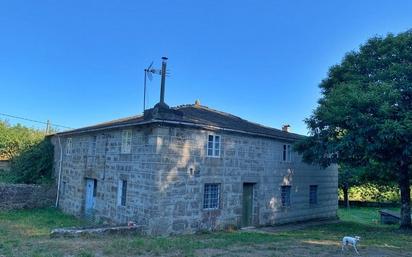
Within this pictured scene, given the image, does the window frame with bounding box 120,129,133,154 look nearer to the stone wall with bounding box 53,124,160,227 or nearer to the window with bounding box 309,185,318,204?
the stone wall with bounding box 53,124,160,227

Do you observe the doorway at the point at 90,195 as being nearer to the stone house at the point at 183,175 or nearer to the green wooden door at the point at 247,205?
the stone house at the point at 183,175

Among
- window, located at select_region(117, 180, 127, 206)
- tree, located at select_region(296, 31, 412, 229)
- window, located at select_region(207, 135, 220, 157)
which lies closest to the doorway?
window, located at select_region(117, 180, 127, 206)

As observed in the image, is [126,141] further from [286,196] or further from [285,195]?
[286,196]

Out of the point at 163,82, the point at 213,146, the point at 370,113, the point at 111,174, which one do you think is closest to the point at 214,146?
the point at 213,146

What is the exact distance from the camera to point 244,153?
17797mm

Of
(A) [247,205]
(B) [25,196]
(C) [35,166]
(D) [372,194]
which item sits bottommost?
(B) [25,196]

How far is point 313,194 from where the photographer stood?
901 inches

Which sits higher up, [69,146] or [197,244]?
[69,146]

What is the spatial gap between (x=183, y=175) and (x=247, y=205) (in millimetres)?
4459

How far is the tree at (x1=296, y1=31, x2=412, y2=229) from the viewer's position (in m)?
14.8

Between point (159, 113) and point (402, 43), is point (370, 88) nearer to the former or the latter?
point (402, 43)

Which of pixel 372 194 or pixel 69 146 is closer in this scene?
pixel 69 146

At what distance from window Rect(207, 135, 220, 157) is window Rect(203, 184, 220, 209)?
139 cm

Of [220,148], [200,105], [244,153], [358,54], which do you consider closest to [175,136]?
[220,148]
